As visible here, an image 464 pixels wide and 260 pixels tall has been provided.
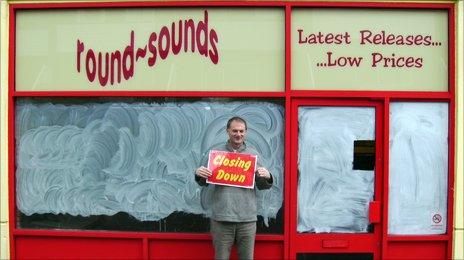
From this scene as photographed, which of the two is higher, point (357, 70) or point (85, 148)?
point (357, 70)

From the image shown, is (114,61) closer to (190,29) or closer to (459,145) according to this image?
(190,29)

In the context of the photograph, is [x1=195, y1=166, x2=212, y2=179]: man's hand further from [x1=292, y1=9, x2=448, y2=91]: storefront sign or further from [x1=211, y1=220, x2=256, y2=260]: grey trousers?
[x1=292, y1=9, x2=448, y2=91]: storefront sign

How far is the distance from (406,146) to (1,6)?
13.8ft

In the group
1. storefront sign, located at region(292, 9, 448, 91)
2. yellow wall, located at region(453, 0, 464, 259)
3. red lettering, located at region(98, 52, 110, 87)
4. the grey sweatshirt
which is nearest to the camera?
the grey sweatshirt

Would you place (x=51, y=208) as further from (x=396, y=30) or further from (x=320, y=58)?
(x=396, y=30)

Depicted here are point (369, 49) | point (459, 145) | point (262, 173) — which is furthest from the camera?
point (369, 49)

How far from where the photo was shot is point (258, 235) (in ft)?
17.0

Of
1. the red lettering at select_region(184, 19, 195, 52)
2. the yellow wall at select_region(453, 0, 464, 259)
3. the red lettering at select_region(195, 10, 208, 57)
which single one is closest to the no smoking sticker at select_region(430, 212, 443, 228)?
the yellow wall at select_region(453, 0, 464, 259)

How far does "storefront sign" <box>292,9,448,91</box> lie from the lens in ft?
16.8

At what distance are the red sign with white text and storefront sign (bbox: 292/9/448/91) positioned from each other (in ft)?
3.20

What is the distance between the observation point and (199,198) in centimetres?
524

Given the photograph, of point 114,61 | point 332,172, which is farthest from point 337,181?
point 114,61

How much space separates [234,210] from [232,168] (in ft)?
1.20

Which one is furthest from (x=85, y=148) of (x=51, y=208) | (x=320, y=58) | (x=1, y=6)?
(x=320, y=58)
